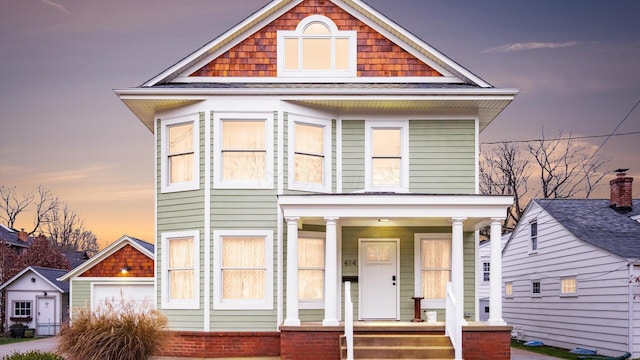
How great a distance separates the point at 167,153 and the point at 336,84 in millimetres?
4536

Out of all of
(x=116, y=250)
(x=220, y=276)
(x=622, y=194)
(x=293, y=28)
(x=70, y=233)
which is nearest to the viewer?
(x=220, y=276)

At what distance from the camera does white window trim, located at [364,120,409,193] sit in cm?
1786

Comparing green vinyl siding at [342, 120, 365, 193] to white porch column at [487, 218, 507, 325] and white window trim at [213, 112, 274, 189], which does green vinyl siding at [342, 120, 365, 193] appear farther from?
white porch column at [487, 218, 507, 325]

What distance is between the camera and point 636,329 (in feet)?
63.2

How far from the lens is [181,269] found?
57.2 feet

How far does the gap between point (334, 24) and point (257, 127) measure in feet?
11.4

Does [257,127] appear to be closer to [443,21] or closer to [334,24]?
[334,24]

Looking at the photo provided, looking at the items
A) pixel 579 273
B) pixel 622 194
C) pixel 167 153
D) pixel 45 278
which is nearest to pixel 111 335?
pixel 167 153

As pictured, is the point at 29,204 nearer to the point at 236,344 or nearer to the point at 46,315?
the point at 46,315

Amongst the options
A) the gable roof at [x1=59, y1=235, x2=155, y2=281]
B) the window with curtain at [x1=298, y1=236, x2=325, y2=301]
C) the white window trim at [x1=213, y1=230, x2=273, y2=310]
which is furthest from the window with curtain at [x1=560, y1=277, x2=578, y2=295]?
the gable roof at [x1=59, y1=235, x2=155, y2=281]

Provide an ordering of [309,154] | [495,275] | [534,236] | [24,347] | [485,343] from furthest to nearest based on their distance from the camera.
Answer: [534,236]
[24,347]
[309,154]
[495,275]
[485,343]

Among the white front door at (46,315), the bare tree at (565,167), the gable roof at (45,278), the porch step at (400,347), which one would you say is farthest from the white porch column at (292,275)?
the bare tree at (565,167)

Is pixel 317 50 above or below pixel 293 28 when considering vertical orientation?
below

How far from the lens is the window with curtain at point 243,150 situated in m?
17.2
